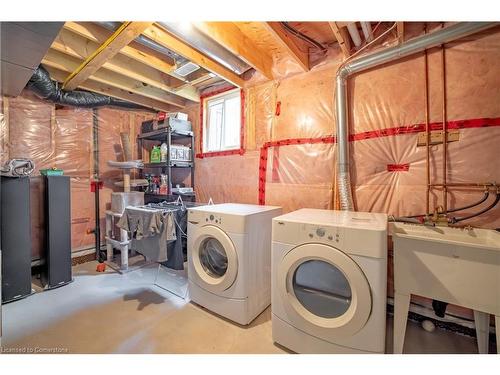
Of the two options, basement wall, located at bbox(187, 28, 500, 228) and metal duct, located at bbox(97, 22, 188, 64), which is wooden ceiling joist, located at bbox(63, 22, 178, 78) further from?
basement wall, located at bbox(187, 28, 500, 228)

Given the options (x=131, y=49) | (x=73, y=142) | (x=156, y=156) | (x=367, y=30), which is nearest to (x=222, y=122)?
(x=156, y=156)

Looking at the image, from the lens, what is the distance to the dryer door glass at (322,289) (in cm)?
127

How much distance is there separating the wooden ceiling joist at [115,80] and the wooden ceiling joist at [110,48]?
0.10m

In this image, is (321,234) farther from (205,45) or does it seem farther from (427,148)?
(205,45)

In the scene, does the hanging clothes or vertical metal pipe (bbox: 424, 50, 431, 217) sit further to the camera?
the hanging clothes

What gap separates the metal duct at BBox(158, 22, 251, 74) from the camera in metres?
1.58

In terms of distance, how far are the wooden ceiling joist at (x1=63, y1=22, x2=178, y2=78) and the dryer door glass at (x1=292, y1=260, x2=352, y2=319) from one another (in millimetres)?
2257

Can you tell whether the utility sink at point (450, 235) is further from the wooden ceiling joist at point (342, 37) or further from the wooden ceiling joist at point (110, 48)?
the wooden ceiling joist at point (110, 48)

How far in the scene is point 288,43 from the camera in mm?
1757

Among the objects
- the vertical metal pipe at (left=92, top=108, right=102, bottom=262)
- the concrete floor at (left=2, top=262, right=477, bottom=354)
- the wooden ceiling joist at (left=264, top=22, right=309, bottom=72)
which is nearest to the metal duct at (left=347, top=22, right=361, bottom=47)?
the wooden ceiling joist at (left=264, top=22, right=309, bottom=72)

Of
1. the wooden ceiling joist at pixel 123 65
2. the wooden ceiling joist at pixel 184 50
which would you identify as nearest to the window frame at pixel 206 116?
the wooden ceiling joist at pixel 123 65

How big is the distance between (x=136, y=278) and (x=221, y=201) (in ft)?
4.16
